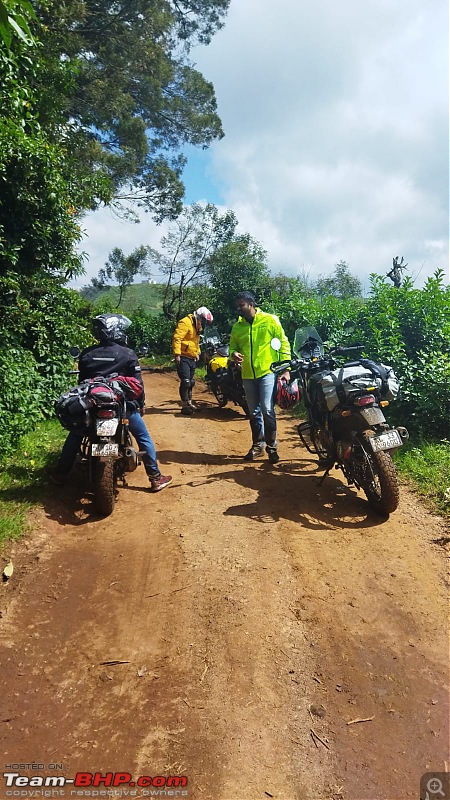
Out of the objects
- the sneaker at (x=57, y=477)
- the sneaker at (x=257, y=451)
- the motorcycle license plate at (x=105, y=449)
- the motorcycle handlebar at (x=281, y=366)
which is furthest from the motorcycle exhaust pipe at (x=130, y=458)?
the motorcycle handlebar at (x=281, y=366)

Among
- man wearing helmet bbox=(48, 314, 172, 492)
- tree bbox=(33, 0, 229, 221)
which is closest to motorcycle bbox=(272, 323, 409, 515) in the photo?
man wearing helmet bbox=(48, 314, 172, 492)

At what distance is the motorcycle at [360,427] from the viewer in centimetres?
420

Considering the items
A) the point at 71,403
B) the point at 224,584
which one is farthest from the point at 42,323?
the point at 224,584

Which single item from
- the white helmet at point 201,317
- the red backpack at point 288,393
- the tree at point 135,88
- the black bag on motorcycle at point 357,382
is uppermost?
the tree at point 135,88

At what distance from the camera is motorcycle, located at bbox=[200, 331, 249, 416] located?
8820 millimetres

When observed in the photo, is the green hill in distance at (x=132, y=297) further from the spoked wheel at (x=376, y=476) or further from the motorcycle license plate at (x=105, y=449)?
the spoked wheel at (x=376, y=476)

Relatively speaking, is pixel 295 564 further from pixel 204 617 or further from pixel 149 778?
pixel 149 778

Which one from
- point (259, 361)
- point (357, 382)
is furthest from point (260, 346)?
point (357, 382)

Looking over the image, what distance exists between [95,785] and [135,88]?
20601mm

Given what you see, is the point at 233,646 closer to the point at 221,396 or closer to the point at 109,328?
the point at 109,328

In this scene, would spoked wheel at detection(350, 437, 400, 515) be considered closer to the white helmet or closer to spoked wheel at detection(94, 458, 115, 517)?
spoked wheel at detection(94, 458, 115, 517)

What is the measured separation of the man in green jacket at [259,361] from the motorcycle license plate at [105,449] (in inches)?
88.9

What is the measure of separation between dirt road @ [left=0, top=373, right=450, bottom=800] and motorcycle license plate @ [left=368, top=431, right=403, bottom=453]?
0.73 meters

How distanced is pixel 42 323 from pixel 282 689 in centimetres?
609
